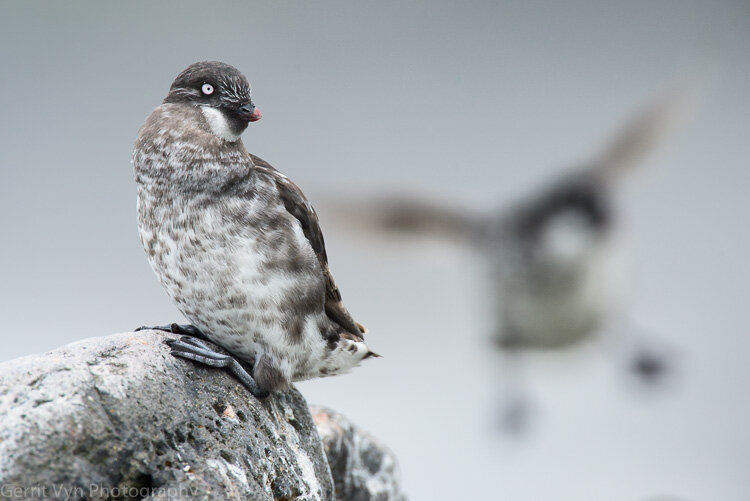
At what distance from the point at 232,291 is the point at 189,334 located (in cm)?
38

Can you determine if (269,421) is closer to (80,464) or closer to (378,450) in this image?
(80,464)

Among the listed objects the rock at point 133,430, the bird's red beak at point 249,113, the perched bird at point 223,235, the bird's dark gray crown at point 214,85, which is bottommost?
the rock at point 133,430

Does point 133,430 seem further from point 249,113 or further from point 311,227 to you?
point 249,113

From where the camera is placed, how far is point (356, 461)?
416 cm

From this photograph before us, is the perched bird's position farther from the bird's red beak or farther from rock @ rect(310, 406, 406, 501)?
rock @ rect(310, 406, 406, 501)

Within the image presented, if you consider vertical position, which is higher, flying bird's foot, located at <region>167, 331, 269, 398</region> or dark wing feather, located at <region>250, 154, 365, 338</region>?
dark wing feather, located at <region>250, 154, 365, 338</region>

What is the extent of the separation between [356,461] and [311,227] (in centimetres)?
169

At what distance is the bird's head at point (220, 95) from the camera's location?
282cm

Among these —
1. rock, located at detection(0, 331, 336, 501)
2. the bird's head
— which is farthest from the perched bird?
rock, located at detection(0, 331, 336, 501)

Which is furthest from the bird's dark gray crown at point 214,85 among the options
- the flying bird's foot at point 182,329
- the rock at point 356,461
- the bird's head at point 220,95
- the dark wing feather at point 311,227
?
the rock at point 356,461

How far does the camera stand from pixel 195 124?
2816 mm

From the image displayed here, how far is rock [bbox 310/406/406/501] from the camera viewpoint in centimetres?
404

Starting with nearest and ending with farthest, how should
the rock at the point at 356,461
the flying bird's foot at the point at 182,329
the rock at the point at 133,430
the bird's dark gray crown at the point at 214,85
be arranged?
the rock at the point at 133,430, the bird's dark gray crown at the point at 214,85, the flying bird's foot at the point at 182,329, the rock at the point at 356,461

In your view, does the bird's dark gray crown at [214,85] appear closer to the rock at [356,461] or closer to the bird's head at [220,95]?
the bird's head at [220,95]
